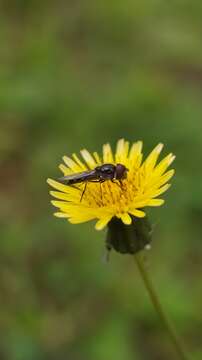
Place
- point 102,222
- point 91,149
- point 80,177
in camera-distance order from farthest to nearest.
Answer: point 91,149, point 80,177, point 102,222

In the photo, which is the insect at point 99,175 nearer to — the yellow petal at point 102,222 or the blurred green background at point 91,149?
the yellow petal at point 102,222

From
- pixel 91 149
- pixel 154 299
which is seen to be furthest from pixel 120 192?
pixel 91 149

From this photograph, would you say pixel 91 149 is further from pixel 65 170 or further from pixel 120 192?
pixel 120 192

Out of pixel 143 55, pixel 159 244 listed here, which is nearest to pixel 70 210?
pixel 159 244

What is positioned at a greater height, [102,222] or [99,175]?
[99,175]

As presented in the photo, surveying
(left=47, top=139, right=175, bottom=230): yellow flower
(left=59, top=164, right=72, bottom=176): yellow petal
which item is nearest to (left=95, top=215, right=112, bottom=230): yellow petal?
(left=47, top=139, right=175, bottom=230): yellow flower

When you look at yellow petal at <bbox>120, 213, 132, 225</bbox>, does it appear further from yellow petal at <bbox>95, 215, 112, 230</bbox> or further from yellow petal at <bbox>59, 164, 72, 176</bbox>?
yellow petal at <bbox>59, 164, 72, 176</bbox>

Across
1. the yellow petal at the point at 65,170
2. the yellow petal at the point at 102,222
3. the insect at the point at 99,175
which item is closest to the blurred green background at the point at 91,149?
the yellow petal at the point at 65,170
